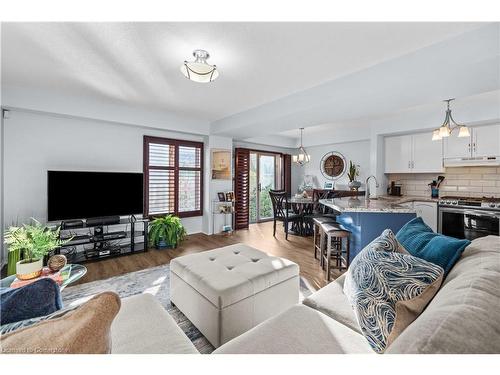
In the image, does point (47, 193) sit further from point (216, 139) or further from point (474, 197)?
point (474, 197)

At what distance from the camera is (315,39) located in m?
1.94

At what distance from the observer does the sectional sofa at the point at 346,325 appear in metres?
0.55

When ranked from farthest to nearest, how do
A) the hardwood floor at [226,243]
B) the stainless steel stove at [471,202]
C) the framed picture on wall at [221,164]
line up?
the framed picture on wall at [221,164], the stainless steel stove at [471,202], the hardwood floor at [226,243]

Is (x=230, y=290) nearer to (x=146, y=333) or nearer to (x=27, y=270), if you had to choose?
(x=146, y=333)

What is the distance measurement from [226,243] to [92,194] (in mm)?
2359

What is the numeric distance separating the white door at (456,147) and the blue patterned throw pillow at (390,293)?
4215 millimetres

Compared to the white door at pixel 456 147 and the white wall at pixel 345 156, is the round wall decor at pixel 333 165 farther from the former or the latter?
the white door at pixel 456 147

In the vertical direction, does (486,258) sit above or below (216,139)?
below

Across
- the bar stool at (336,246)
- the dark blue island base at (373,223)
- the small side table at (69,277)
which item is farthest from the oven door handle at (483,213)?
the small side table at (69,277)

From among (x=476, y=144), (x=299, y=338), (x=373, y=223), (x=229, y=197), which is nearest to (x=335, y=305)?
(x=299, y=338)

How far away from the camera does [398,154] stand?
188 inches

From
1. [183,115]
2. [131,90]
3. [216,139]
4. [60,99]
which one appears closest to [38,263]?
[131,90]

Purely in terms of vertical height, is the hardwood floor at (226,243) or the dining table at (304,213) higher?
the dining table at (304,213)

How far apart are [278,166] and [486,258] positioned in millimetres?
6032
